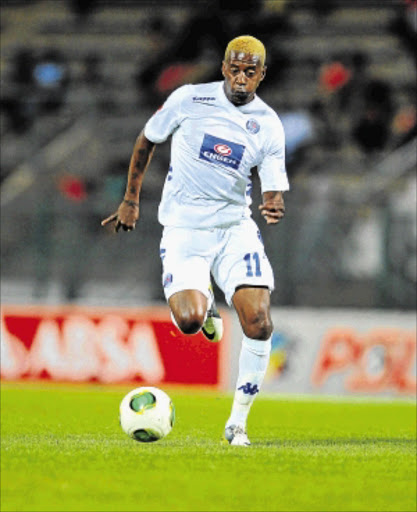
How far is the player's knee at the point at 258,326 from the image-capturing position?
24.9 ft

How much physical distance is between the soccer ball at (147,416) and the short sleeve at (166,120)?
1.60m

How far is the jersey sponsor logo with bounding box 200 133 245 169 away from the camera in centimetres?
785

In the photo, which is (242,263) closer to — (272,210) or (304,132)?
(272,210)

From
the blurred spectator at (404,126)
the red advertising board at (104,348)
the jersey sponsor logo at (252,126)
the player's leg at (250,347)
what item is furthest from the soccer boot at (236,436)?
the blurred spectator at (404,126)

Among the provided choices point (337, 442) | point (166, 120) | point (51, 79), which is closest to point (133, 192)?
point (166, 120)

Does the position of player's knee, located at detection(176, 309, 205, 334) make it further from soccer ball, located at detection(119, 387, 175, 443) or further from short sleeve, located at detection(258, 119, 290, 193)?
short sleeve, located at detection(258, 119, 290, 193)

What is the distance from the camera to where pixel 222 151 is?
7883 mm

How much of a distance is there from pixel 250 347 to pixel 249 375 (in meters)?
0.17

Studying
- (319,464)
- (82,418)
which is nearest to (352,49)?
(82,418)

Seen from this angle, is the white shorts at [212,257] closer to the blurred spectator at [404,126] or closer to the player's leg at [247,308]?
the player's leg at [247,308]

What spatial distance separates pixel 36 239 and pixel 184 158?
23.1 feet

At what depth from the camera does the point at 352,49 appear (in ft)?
64.6

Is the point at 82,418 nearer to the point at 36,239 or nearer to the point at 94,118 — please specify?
the point at 36,239

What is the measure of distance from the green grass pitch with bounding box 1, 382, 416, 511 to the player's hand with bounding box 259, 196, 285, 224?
51.9 inches
